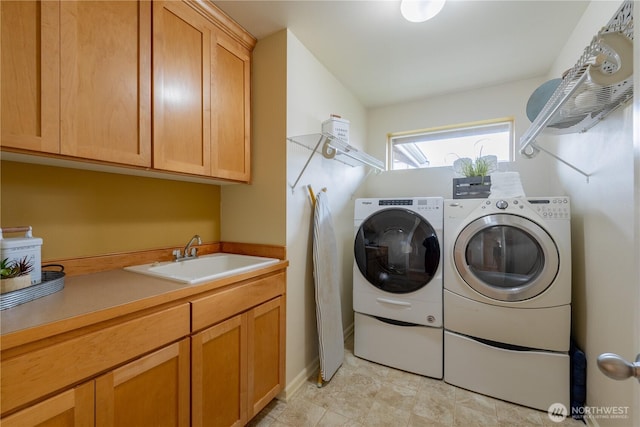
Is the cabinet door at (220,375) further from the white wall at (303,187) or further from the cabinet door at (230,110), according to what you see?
the cabinet door at (230,110)

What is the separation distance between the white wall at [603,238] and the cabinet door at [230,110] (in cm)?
182

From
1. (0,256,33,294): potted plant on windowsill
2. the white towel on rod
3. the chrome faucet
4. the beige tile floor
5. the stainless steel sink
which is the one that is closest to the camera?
(0,256,33,294): potted plant on windowsill

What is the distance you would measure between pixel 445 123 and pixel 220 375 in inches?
109

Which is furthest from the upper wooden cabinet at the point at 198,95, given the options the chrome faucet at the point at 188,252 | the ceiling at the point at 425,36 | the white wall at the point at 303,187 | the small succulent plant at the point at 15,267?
the small succulent plant at the point at 15,267

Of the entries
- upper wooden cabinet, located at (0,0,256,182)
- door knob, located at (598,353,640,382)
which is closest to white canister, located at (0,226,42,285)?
upper wooden cabinet, located at (0,0,256,182)

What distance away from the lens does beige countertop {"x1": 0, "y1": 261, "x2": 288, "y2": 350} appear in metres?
0.68

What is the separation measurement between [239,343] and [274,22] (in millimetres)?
1906

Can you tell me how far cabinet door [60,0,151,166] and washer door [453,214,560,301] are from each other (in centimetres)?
199

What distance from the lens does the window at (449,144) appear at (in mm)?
2398

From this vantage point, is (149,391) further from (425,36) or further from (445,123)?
(445,123)

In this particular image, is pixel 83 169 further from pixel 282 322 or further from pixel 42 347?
pixel 282 322

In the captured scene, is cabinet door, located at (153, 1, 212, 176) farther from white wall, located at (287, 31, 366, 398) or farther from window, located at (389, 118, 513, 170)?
window, located at (389, 118, 513, 170)

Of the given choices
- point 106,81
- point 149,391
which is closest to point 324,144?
point 106,81

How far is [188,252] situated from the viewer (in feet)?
5.37
